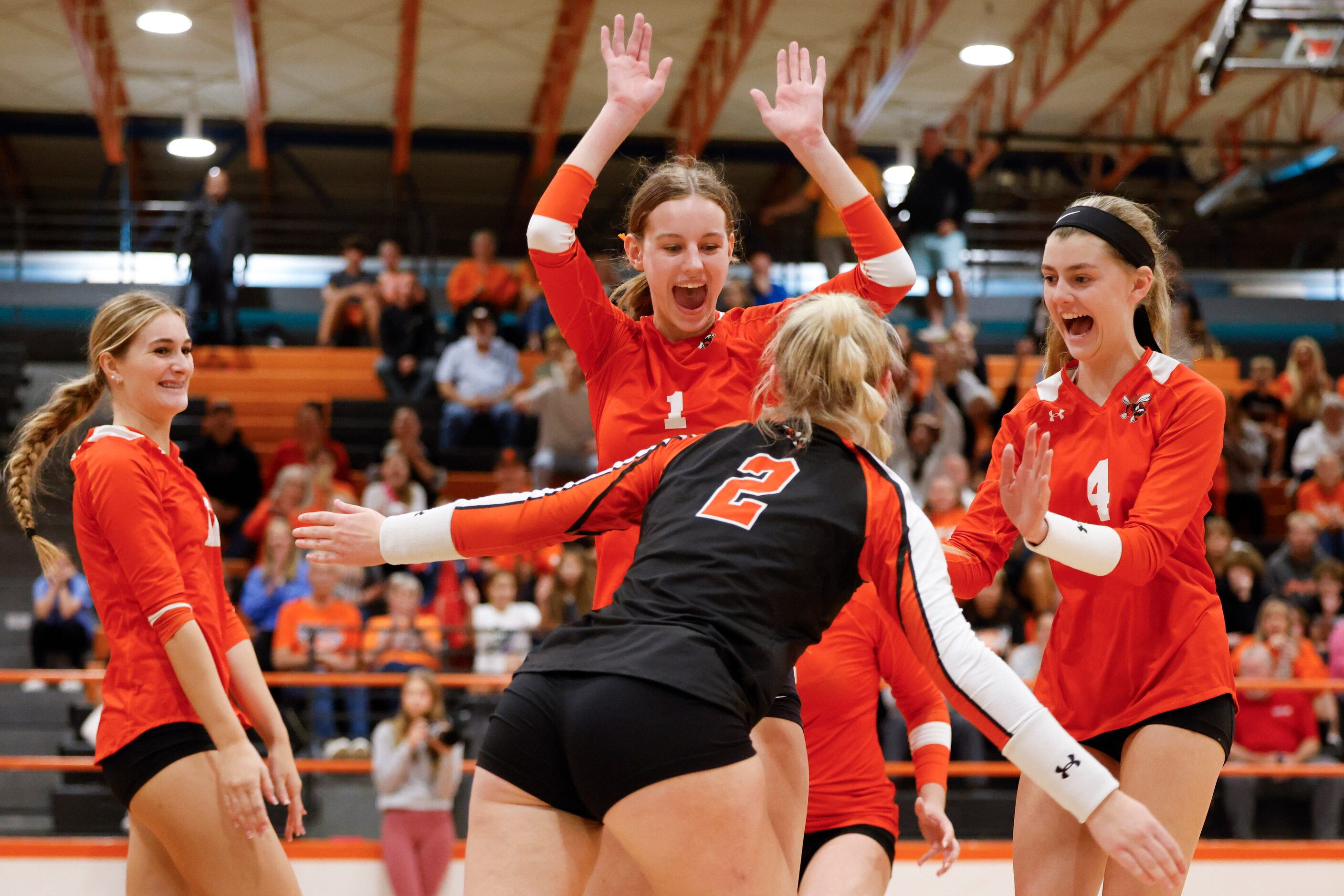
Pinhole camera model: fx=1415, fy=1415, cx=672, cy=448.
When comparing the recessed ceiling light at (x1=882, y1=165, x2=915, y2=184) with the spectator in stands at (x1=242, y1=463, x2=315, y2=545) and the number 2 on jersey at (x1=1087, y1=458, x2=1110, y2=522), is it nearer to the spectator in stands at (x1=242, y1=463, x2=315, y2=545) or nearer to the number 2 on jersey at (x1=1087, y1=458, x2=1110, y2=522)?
the spectator in stands at (x1=242, y1=463, x2=315, y2=545)

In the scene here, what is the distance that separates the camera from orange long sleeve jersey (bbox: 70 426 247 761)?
3.03m

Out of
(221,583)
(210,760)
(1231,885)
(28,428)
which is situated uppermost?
(28,428)

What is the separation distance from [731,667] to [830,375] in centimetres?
54

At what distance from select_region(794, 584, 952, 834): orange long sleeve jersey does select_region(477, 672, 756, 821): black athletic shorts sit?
1.14m

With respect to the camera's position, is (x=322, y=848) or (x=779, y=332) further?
(x=322, y=848)

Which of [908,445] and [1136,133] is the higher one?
[1136,133]

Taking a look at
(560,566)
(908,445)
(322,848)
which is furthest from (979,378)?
(322,848)

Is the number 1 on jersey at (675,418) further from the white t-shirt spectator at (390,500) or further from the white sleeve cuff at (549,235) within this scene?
the white t-shirt spectator at (390,500)

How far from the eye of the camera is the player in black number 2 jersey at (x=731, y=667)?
2.13 meters

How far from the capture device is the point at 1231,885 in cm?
600

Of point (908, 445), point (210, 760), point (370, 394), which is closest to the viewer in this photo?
point (210, 760)

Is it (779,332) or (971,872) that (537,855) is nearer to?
(779,332)

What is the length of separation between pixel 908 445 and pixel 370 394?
616 centimetres

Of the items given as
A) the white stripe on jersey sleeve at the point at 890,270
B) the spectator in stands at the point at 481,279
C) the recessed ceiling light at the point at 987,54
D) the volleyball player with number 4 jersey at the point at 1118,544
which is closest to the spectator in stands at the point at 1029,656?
the volleyball player with number 4 jersey at the point at 1118,544
